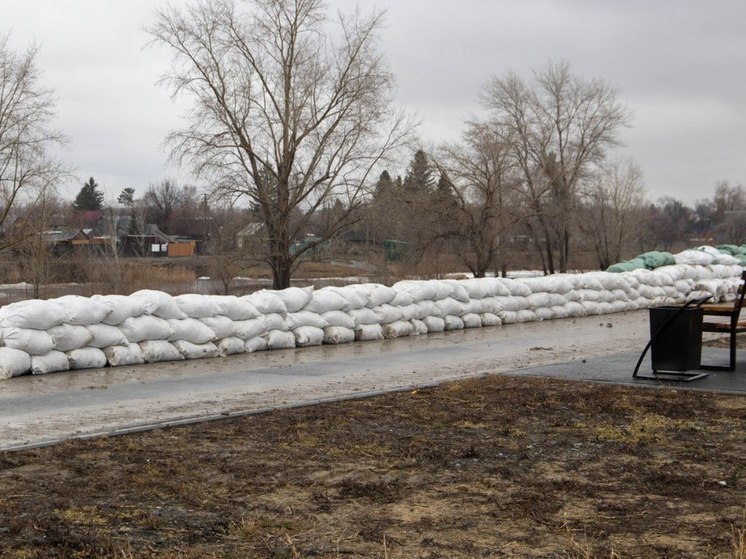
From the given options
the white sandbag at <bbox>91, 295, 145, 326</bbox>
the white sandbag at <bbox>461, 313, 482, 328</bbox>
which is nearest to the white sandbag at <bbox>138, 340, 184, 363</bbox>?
the white sandbag at <bbox>91, 295, 145, 326</bbox>

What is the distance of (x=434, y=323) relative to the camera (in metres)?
14.5

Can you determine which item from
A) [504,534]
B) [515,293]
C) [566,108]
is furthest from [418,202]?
[504,534]

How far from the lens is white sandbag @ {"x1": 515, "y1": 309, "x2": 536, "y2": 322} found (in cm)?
1638

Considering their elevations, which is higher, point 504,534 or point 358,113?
point 358,113

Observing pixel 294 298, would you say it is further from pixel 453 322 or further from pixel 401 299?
pixel 453 322

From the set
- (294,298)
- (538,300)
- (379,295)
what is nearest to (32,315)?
(294,298)

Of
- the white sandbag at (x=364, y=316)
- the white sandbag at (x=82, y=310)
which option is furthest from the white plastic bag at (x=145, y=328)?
the white sandbag at (x=364, y=316)

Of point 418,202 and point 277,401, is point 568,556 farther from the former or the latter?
point 418,202

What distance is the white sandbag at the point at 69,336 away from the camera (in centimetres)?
960

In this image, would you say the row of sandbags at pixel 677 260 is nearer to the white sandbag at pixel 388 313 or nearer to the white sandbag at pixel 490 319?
the white sandbag at pixel 490 319

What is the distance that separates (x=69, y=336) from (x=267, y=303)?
2782 millimetres

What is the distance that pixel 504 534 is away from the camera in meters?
4.06

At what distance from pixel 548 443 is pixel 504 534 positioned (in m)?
2.09

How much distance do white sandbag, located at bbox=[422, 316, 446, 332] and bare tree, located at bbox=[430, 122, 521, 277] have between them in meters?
20.6
